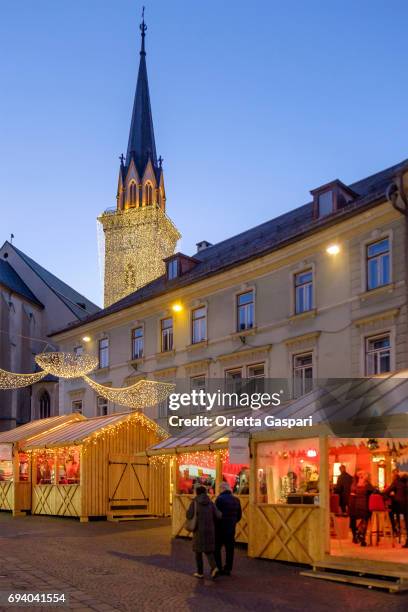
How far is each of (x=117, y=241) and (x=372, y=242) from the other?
52944 mm

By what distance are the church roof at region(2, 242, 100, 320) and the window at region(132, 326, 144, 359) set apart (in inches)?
1048

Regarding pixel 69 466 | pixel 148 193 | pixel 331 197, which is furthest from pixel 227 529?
pixel 148 193

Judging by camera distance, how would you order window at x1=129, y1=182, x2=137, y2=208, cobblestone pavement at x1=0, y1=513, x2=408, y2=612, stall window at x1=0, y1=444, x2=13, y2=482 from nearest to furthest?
cobblestone pavement at x1=0, y1=513, x2=408, y2=612 → stall window at x1=0, y1=444, x2=13, y2=482 → window at x1=129, y1=182, x2=137, y2=208

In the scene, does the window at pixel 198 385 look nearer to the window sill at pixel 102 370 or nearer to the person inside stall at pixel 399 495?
the window sill at pixel 102 370

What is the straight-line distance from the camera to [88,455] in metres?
26.0

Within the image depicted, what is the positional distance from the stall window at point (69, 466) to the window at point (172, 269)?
10048 mm

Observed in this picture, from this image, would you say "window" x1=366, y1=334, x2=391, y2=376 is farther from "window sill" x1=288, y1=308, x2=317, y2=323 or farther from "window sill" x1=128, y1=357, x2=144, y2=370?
"window sill" x1=128, y1=357, x2=144, y2=370

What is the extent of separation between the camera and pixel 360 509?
53.3 ft

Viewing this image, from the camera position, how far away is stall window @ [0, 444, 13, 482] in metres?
29.8

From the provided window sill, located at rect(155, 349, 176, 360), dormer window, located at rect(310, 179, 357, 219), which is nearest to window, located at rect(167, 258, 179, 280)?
window sill, located at rect(155, 349, 176, 360)

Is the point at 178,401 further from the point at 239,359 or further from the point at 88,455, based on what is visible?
the point at 88,455

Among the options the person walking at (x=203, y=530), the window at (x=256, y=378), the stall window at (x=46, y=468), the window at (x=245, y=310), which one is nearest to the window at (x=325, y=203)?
the window at (x=245, y=310)

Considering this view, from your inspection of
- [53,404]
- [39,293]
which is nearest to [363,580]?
[53,404]

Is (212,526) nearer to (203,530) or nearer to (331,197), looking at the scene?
(203,530)
